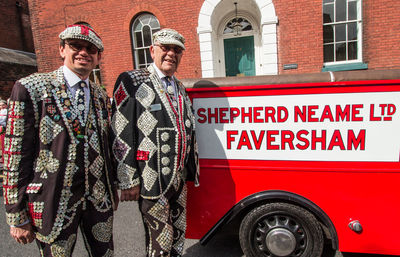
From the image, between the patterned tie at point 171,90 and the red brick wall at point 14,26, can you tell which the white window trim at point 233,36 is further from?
the red brick wall at point 14,26

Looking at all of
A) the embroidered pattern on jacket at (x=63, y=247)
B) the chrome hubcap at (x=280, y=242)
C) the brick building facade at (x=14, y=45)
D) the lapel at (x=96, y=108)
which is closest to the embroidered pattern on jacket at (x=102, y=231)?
the embroidered pattern on jacket at (x=63, y=247)

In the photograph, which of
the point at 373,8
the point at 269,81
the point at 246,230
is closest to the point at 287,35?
the point at 373,8

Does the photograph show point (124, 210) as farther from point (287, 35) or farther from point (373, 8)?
point (373, 8)

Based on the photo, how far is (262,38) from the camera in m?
6.86

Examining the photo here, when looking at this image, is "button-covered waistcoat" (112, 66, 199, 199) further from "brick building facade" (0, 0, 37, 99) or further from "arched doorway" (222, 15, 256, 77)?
"brick building facade" (0, 0, 37, 99)

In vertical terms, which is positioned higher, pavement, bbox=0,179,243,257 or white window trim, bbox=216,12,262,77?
white window trim, bbox=216,12,262,77

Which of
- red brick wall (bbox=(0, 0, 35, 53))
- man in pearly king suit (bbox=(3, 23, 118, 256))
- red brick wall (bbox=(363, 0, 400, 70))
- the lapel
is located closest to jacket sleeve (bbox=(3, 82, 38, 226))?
man in pearly king suit (bbox=(3, 23, 118, 256))

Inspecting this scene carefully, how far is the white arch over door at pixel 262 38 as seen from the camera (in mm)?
6508

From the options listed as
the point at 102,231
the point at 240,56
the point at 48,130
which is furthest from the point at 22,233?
the point at 240,56

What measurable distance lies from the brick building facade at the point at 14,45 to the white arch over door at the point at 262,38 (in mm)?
9316

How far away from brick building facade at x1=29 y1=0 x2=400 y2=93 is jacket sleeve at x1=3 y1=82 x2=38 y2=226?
20.1 ft

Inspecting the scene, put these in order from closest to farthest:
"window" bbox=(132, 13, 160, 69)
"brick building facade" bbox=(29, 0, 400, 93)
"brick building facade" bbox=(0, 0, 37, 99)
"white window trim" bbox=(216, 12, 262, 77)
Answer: "brick building facade" bbox=(29, 0, 400, 93), "white window trim" bbox=(216, 12, 262, 77), "window" bbox=(132, 13, 160, 69), "brick building facade" bbox=(0, 0, 37, 99)

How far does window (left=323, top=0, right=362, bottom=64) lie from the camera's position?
6500 millimetres

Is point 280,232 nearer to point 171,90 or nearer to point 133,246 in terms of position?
point 171,90
